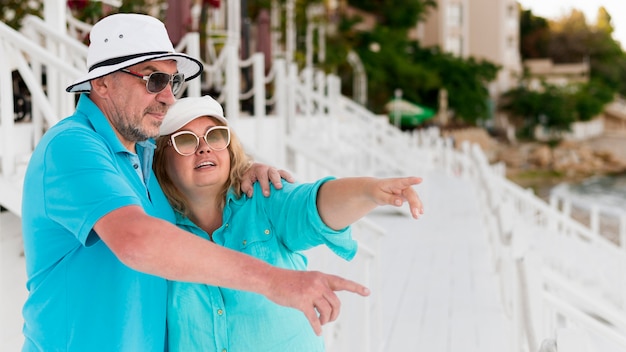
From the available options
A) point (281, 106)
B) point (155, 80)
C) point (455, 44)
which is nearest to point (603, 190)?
point (455, 44)

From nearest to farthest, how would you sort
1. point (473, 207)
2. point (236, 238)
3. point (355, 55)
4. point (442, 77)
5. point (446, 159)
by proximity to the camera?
point (236, 238), point (473, 207), point (446, 159), point (355, 55), point (442, 77)

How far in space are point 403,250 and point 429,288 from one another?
1.78 meters

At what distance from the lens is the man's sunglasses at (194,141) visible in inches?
82.4

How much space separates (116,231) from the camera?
1473mm

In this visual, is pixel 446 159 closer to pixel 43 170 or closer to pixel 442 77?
pixel 43 170

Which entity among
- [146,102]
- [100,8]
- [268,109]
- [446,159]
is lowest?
[446,159]

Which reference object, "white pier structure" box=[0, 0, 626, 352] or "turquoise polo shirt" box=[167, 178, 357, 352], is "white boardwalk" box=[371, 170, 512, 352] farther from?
"turquoise polo shirt" box=[167, 178, 357, 352]

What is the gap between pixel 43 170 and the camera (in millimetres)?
1654

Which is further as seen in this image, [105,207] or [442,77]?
[442,77]

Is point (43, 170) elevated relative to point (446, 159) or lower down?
elevated

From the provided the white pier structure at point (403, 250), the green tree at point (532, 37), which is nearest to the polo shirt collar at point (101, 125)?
the white pier structure at point (403, 250)

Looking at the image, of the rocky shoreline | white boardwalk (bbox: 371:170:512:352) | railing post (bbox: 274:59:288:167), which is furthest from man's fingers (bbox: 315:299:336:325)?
the rocky shoreline

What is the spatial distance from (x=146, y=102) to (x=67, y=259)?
426 millimetres

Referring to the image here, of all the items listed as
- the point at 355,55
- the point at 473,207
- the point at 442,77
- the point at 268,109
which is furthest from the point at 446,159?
the point at 442,77
